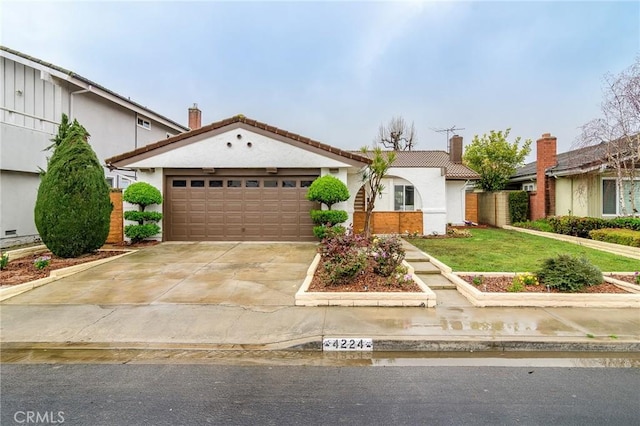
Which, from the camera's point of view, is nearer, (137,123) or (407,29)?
(407,29)

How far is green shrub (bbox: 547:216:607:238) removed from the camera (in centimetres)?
1285

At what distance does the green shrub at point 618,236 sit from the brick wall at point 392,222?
19.9ft

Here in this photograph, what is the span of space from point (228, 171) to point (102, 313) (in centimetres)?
768

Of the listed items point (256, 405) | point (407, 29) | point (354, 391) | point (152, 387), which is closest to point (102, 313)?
point (152, 387)

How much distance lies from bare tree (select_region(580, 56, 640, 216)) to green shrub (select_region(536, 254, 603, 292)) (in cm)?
878

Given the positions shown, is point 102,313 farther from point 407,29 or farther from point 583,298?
point 407,29

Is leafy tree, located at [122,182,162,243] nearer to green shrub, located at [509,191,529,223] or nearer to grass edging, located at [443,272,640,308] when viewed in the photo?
grass edging, located at [443,272,640,308]

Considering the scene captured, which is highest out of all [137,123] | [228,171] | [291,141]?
[137,123]

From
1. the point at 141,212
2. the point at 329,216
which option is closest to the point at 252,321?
the point at 329,216

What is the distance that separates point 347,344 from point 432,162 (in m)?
13.6

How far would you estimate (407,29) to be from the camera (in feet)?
46.9

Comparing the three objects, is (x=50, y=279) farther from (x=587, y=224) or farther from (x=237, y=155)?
(x=587, y=224)

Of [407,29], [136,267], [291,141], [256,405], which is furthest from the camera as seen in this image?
[407,29]

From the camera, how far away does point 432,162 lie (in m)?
16.5
